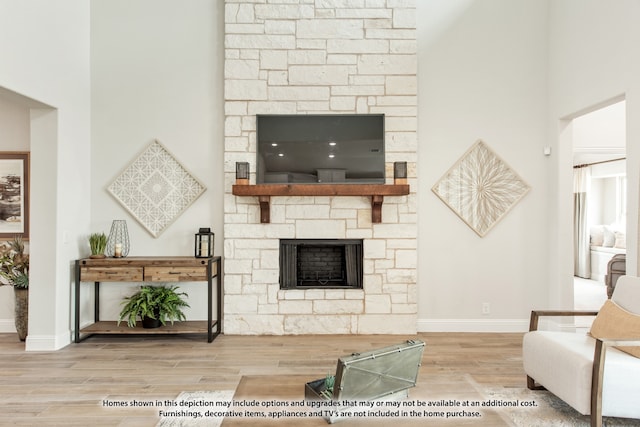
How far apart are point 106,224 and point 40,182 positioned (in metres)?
0.80

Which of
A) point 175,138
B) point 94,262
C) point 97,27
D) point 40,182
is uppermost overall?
point 97,27

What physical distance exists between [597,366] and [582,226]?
25.6 feet

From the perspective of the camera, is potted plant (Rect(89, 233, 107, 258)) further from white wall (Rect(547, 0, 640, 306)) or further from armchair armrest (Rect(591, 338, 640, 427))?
white wall (Rect(547, 0, 640, 306))

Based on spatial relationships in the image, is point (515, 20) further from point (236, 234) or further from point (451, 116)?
point (236, 234)

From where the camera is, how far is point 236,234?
4500 mm

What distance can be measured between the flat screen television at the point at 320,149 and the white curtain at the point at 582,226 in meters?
6.26

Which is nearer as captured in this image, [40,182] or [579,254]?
[40,182]

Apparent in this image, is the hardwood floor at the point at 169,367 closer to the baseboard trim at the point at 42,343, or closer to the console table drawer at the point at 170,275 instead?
the baseboard trim at the point at 42,343

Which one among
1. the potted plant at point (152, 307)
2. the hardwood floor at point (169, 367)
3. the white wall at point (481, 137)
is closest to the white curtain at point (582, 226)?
the white wall at point (481, 137)

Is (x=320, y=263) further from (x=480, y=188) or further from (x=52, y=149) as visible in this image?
(x=52, y=149)

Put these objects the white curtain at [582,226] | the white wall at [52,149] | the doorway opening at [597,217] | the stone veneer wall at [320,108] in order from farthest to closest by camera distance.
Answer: the white curtain at [582,226]
the doorway opening at [597,217]
the stone veneer wall at [320,108]
the white wall at [52,149]

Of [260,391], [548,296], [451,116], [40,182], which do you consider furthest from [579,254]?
[40,182]

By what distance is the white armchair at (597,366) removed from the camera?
7.52 feet

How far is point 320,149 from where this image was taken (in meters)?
4.46
